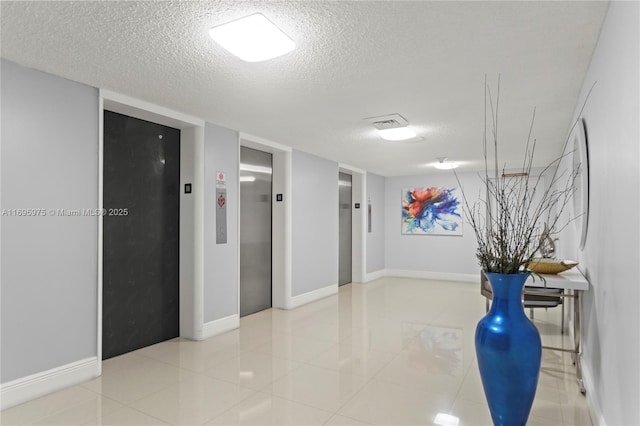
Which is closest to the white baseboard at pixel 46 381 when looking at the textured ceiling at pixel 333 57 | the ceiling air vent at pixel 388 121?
the textured ceiling at pixel 333 57

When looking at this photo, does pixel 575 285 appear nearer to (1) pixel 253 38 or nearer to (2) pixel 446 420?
(2) pixel 446 420

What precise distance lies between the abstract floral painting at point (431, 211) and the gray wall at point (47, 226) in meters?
6.90

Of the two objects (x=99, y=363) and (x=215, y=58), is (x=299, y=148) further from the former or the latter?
(x=99, y=363)

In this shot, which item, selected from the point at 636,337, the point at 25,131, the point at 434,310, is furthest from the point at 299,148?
the point at 636,337

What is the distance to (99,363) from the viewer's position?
322cm

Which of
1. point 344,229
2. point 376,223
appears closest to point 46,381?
point 344,229

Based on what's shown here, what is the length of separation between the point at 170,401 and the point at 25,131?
224cm

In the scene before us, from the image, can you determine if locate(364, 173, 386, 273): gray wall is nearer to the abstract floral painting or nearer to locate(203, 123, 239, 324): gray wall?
the abstract floral painting

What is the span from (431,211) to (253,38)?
7.05 m

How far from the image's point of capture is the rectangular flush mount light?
2.14m

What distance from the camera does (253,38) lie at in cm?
225

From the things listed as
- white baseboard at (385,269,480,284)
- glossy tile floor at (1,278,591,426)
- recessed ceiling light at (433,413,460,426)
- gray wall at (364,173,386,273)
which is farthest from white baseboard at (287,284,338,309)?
recessed ceiling light at (433,413,460,426)

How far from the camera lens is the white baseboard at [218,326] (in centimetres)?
421

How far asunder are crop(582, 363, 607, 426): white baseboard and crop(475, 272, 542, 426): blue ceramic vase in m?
0.47
